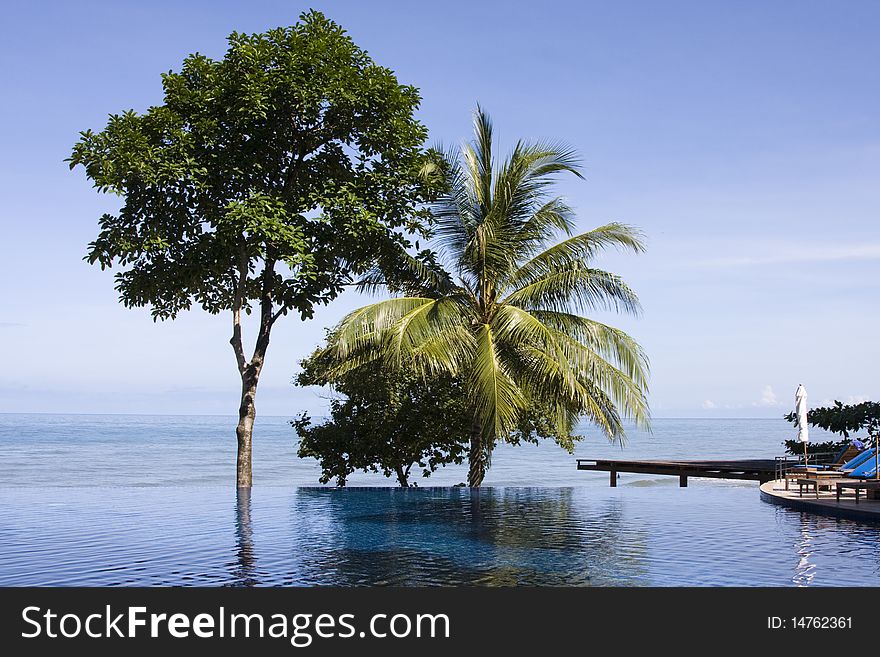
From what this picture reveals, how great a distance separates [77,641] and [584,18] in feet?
54.8

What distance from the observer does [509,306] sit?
18.2m

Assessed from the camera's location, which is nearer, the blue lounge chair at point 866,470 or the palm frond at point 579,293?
the blue lounge chair at point 866,470

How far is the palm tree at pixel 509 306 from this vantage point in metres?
17.3

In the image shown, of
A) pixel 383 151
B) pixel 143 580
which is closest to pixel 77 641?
pixel 143 580

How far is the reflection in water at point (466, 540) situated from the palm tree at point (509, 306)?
1.98m

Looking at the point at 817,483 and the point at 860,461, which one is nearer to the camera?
the point at 817,483

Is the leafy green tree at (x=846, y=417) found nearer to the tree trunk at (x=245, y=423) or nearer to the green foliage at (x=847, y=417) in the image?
the green foliage at (x=847, y=417)

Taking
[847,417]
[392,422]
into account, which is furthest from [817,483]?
[847,417]

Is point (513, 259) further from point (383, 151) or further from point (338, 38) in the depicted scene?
point (338, 38)

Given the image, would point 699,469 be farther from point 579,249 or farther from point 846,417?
point 579,249

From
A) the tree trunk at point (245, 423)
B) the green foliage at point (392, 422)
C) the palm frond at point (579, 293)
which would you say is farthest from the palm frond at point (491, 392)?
the tree trunk at point (245, 423)

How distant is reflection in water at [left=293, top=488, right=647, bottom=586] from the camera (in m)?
9.30

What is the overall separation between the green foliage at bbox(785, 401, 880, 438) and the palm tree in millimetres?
→ 9341

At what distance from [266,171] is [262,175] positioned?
0.19 metres
